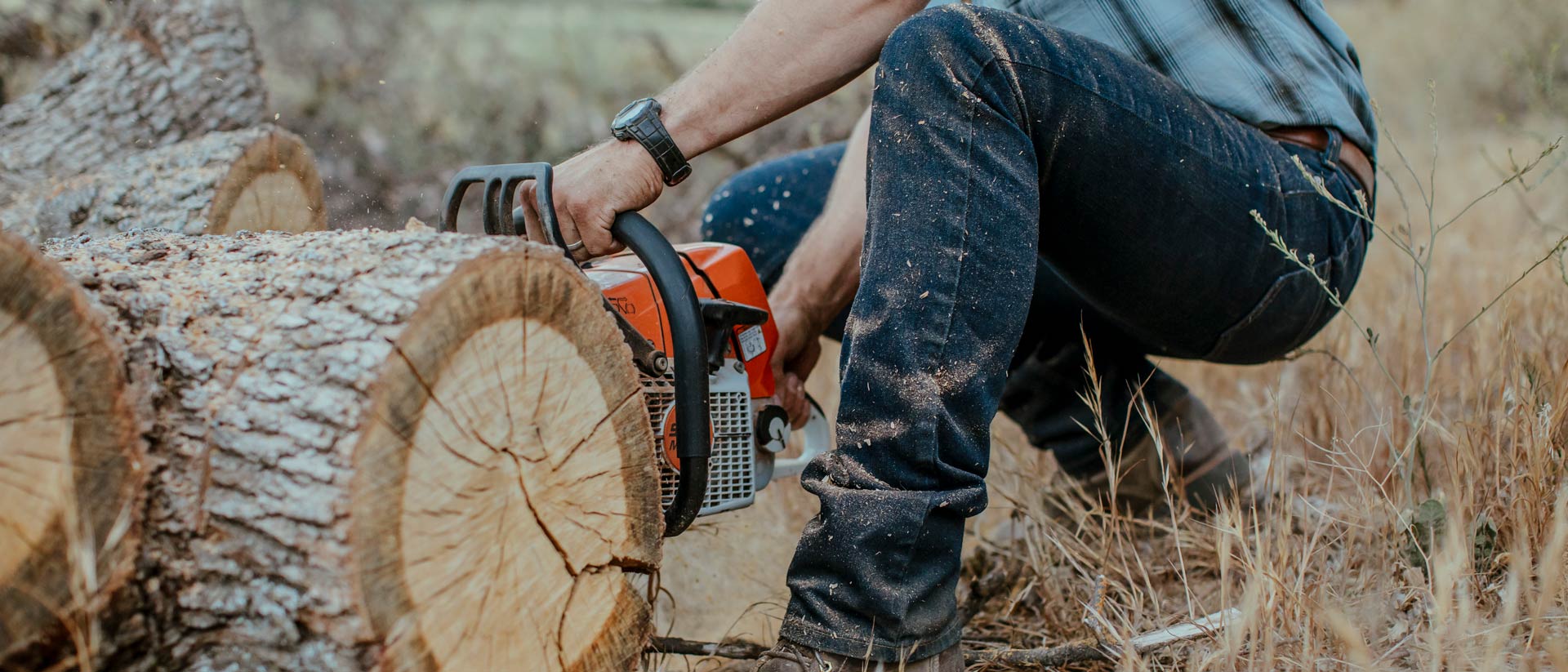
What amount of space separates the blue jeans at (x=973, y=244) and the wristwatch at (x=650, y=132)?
0.96 ft

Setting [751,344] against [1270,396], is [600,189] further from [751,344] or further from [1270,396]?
[1270,396]

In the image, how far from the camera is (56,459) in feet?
3.05

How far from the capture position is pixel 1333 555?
1.80 m

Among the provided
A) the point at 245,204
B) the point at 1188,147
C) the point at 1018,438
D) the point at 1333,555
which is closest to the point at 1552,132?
the point at 1018,438

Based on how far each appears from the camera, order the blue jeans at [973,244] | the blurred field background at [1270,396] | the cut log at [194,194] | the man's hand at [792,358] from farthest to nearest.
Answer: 1. the cut log at [194,194]
2. the man's hand at [792,358]
3. the blurred field background at [1270,396]
4. the blue jeans at [973,244]

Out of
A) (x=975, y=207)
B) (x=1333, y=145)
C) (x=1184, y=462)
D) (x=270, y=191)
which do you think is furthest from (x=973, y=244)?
(x=270, y=191)

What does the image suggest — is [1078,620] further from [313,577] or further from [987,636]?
[313,577]

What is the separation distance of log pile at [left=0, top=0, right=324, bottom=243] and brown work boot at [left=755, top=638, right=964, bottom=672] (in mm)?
1386

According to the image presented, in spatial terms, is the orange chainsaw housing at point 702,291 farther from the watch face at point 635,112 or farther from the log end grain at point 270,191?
the log end grain at point 270,191

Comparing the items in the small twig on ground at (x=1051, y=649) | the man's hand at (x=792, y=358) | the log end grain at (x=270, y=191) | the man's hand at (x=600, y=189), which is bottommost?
the small twig on ground at (x=1051, y=649)

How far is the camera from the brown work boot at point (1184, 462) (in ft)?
6.85

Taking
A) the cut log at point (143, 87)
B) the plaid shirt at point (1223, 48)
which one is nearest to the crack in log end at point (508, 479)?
the plaid shirt at point (1223, 48)

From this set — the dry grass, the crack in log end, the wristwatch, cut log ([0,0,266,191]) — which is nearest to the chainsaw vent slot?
the crack in log end

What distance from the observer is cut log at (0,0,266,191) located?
2410 millimetres
